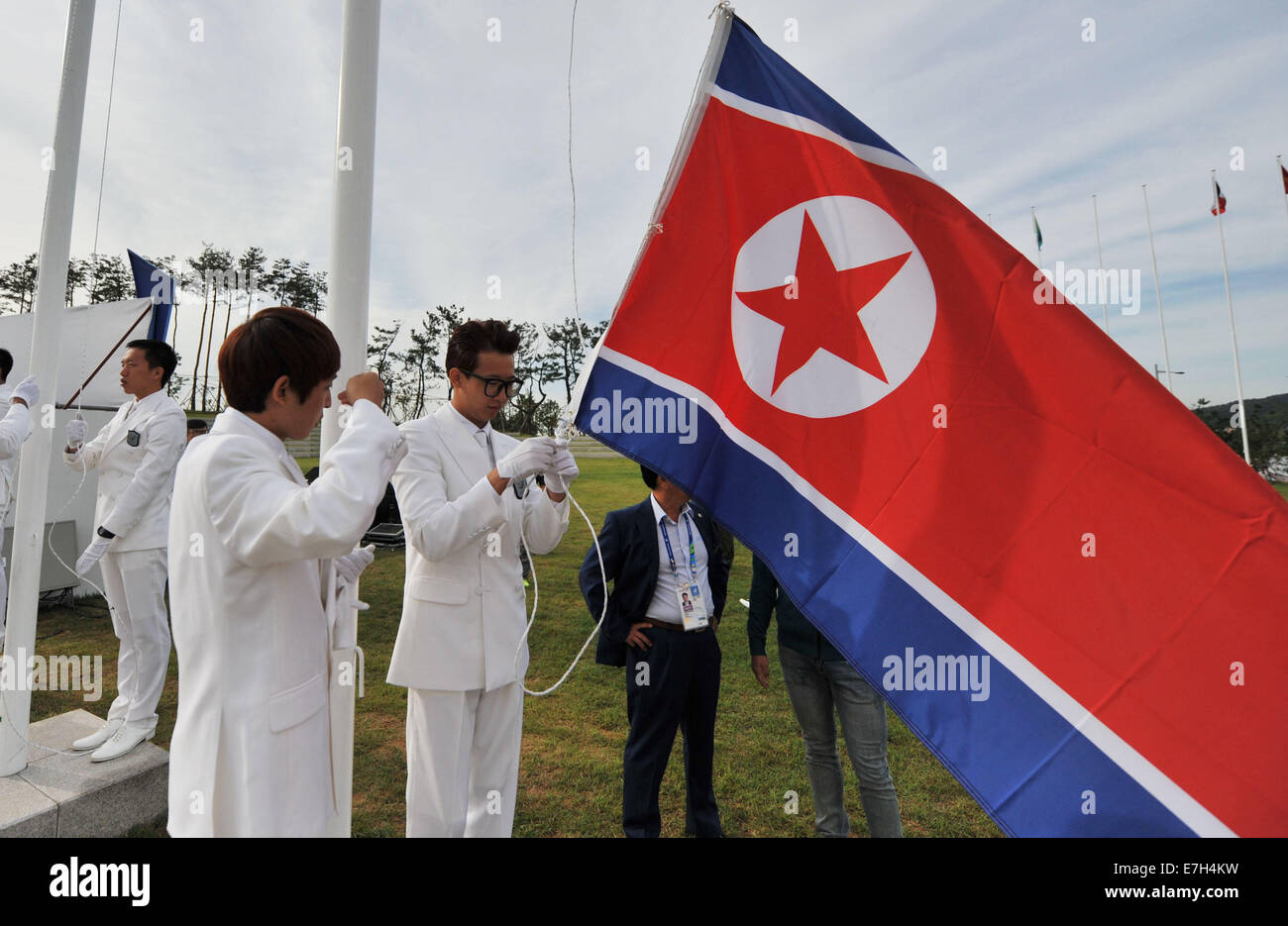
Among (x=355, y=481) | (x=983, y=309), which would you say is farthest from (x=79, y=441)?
(x=983, y=309)

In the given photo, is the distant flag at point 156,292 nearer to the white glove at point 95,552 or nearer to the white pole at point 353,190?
the white glove at point 95,552

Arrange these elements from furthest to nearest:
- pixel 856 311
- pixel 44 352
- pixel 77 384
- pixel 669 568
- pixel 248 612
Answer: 1. pixel 77 384
2. pixel 669 568
3. pixel 44 352
4. pixel 856 311
5. pixel 248 612

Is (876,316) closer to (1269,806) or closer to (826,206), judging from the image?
(826,206)

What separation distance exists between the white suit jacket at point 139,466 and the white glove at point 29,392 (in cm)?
75

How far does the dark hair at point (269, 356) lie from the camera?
163 cm

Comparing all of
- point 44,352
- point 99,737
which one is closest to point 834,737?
point 99,737

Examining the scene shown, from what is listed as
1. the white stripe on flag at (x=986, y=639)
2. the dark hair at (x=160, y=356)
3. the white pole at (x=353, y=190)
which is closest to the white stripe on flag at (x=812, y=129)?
the white stripe on flag at (x=986, y=639)

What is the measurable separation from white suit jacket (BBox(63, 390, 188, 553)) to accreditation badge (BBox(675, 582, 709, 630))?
3356mm

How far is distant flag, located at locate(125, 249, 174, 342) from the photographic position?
634 cm

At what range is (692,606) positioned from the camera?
129 inches

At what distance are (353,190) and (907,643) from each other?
2.62 meters

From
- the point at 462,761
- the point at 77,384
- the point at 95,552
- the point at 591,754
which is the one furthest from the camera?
the point at 77,384

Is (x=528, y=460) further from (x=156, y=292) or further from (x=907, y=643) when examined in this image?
(x=156, y=292)
